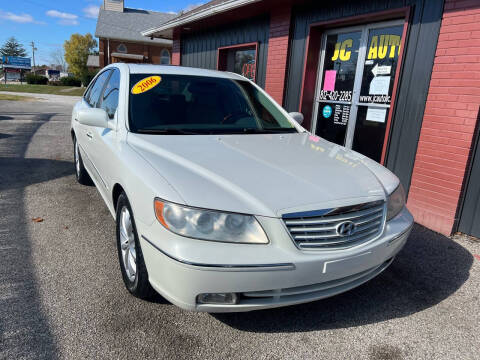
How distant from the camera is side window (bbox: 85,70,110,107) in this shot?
4.33 meters

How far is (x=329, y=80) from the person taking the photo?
6285mm

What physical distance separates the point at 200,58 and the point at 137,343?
884 cm

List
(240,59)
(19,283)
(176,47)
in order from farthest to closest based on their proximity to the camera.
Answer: (176,47) → (240,59) → (19,283)

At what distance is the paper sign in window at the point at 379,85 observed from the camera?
5270 mm

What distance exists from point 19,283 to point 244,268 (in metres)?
1.91

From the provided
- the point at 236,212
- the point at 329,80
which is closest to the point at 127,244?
the point at 236,212

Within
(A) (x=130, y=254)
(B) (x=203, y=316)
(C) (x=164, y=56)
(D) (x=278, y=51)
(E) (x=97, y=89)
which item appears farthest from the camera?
(C) (x=164, y=56)

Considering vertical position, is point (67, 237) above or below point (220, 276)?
below

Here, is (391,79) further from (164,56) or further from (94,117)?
(164,56)

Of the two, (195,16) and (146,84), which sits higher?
(195,16)

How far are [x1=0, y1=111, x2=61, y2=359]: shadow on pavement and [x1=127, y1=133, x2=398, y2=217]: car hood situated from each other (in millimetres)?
1237

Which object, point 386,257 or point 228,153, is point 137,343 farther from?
point 386,257

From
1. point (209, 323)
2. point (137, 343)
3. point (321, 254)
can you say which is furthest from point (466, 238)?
point (137, 343)

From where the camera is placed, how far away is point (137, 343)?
2242 millimetres
